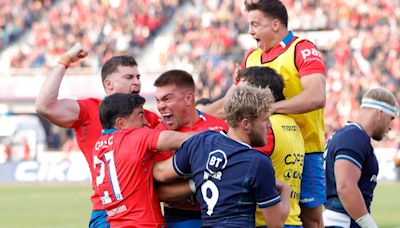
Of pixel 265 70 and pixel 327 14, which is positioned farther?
pixel 327 14

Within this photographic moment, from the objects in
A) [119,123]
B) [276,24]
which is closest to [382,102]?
[276,24]

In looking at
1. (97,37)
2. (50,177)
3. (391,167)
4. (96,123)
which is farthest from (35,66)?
(96,123)

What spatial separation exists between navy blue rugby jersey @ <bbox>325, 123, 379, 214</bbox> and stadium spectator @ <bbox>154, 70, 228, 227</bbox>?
2.88 feet

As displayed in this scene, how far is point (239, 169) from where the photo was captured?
206 inches

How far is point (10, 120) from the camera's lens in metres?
29.2

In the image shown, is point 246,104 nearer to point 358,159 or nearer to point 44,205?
point 358,159

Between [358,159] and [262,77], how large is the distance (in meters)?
0.95

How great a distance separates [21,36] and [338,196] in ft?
91.8

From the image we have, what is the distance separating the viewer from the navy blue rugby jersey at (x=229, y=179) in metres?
5.21

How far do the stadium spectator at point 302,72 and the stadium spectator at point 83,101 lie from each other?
1004 mm

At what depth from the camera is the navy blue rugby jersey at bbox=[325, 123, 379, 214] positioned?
21.1 ft

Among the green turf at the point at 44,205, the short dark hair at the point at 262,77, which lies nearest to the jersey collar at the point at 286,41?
the short dark hair at the point at 262,77

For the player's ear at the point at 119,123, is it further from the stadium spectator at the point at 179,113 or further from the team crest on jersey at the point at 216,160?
the team crest on jersey at the point at 216,160

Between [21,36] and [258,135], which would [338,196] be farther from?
[21,36]
